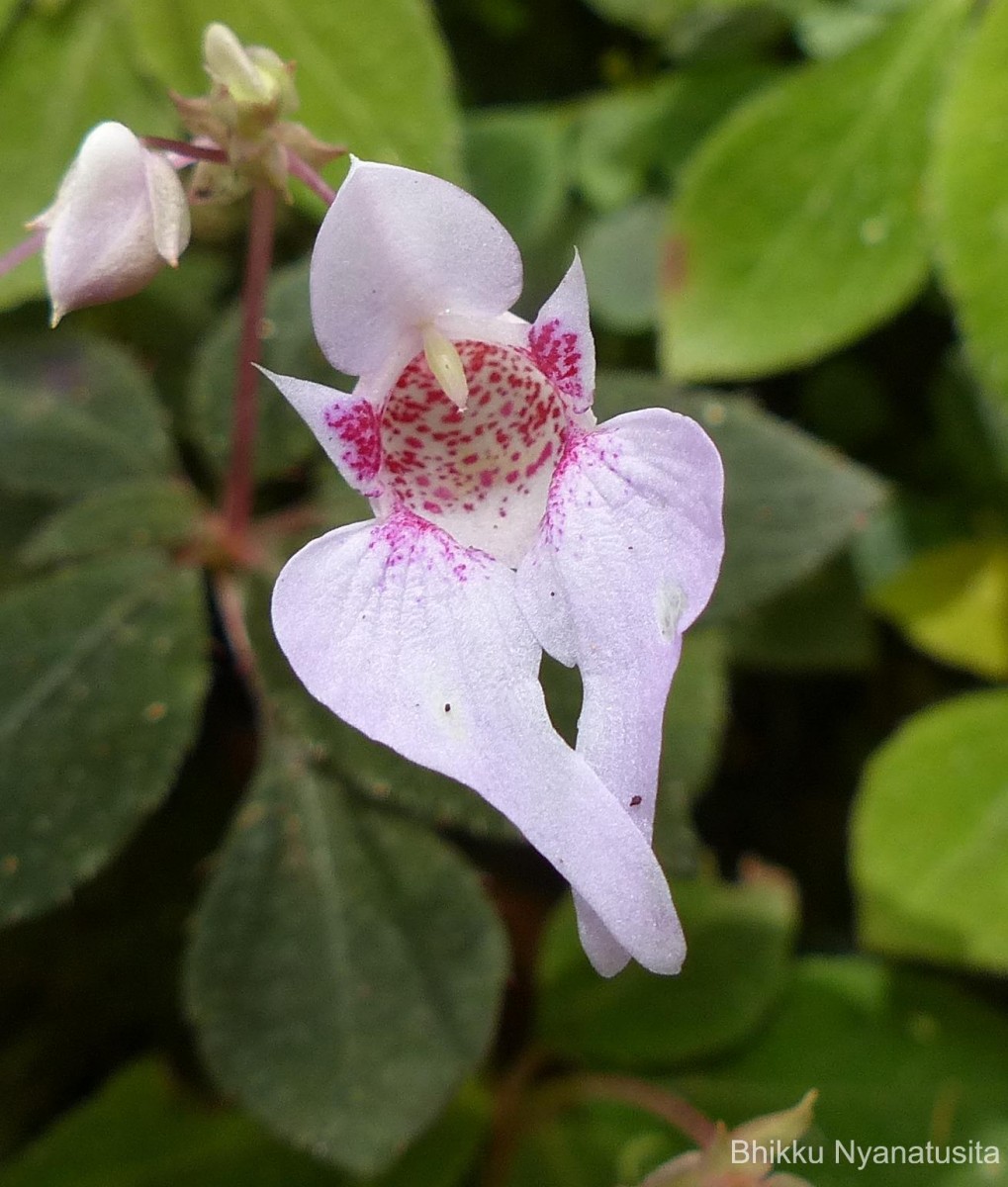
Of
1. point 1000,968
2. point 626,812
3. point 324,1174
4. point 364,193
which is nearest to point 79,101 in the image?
point 364,193

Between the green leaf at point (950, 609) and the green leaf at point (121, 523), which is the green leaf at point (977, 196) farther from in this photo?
the green leaf at point (121, 523)

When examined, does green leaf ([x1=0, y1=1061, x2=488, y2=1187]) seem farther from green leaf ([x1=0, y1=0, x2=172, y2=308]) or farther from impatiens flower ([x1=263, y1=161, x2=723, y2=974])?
green leaf ([x1=0, y1=0, x2=172, y2=308])

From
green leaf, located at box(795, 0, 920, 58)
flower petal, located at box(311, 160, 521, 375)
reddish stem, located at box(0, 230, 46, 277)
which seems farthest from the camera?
green leaf, located at box(795, 0, 920, 58)

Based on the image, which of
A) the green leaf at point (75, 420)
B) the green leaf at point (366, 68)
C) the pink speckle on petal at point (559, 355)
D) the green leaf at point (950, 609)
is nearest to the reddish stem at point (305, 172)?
the pink speckle on petal at point (559, 355)

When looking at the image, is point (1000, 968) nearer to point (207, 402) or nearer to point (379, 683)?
point (379, 683)

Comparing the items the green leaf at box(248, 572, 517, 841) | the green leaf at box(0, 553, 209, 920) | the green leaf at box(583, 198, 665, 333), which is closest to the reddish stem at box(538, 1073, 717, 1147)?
the green leaf at box(248, 572, 517, 841)
